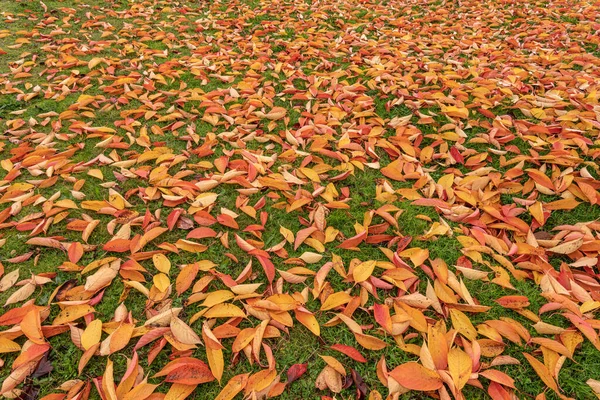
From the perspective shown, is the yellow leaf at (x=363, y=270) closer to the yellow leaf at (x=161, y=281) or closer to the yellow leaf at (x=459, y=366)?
the yellow leaf at (x=459, y=366)

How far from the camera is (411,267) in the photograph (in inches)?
78.5

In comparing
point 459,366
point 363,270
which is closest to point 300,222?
point 363,270

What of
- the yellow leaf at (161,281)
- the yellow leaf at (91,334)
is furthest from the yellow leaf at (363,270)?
the yellow leaf at (91,334)

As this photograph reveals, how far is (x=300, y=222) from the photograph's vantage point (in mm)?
2285

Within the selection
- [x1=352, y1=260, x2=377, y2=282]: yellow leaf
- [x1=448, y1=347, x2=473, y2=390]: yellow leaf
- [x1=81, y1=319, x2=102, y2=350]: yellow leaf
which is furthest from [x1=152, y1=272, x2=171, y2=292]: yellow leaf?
[x1=448, y1=347, x2=473, y2=390]: yellow leaf

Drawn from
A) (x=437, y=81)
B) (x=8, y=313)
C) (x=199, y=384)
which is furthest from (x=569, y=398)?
(x=437, y=81)

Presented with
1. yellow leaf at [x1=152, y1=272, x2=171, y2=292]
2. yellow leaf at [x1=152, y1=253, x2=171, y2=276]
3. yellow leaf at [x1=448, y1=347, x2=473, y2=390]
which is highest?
yellow leaf at [x1=448, y1=347, x2=473, y2=390]

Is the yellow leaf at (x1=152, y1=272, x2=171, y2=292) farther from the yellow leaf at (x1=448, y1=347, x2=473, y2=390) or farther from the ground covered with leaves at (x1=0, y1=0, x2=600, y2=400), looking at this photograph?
the yellow leaf at (x1=448, y1=347, x2=473, y2=390)

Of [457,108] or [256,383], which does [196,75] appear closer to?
[457,108]

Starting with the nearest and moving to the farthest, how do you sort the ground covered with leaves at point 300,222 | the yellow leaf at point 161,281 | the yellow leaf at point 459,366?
1. the yellow leaf at point 459,366
2. the ground covered with leaves at point 300,222
3. the yellow leaf at point 161,281

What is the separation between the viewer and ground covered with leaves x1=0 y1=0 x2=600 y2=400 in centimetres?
161

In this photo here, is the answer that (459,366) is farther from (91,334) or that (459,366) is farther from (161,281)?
(91,334)

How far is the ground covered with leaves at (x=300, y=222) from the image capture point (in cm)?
161

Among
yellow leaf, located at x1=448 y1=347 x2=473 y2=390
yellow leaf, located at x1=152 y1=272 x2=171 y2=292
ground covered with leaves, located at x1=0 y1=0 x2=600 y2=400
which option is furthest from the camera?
yellow leaf, located at x1=152 y1=272 x2=171 y2=292
